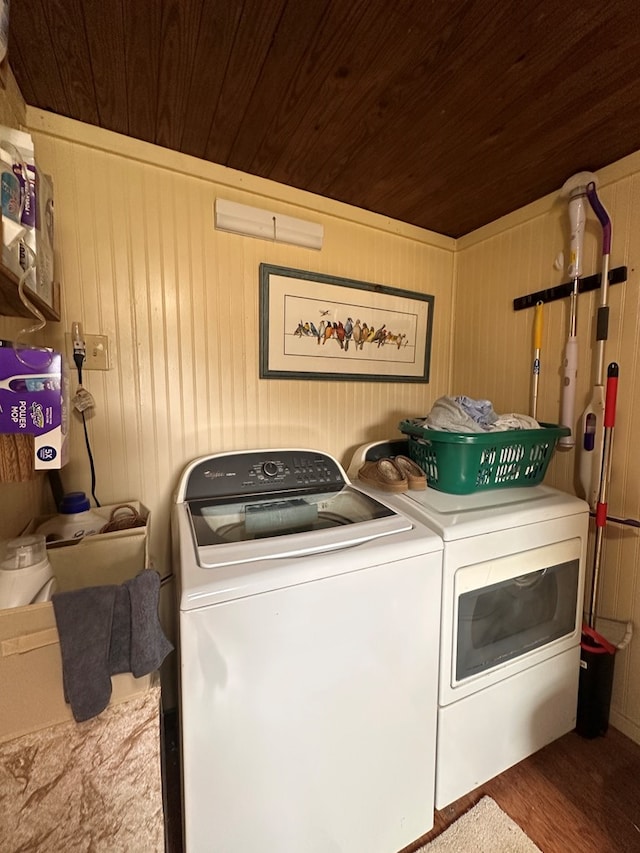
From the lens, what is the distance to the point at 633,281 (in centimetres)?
117

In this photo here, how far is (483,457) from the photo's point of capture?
1157mm

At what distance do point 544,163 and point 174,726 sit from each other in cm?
253

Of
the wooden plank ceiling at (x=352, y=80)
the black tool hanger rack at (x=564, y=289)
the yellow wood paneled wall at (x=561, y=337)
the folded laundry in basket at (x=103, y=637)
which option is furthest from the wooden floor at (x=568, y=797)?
the wooden plank ceiling at (x=352, y=80)

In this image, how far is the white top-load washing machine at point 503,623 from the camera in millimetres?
953

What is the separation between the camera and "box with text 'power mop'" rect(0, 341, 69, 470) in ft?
1.78

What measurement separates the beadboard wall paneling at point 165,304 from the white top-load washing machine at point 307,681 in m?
0.42

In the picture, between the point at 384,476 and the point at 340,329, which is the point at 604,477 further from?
the point at 340,329

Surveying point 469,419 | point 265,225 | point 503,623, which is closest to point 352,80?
point 265,225

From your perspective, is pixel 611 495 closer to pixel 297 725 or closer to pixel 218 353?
pixel 297 725

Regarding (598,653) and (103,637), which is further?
(598,653)

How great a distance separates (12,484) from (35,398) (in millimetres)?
474

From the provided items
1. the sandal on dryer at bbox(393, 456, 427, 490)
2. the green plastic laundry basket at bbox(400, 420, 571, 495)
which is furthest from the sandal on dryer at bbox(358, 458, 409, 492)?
the green plastic laundry basket at bbox(400, 420, 571, 495)

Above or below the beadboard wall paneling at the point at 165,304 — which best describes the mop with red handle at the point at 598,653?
below

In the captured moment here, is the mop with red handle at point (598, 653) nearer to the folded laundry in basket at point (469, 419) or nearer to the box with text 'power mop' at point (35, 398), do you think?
the folded laundry in basket at point (469, 419)
